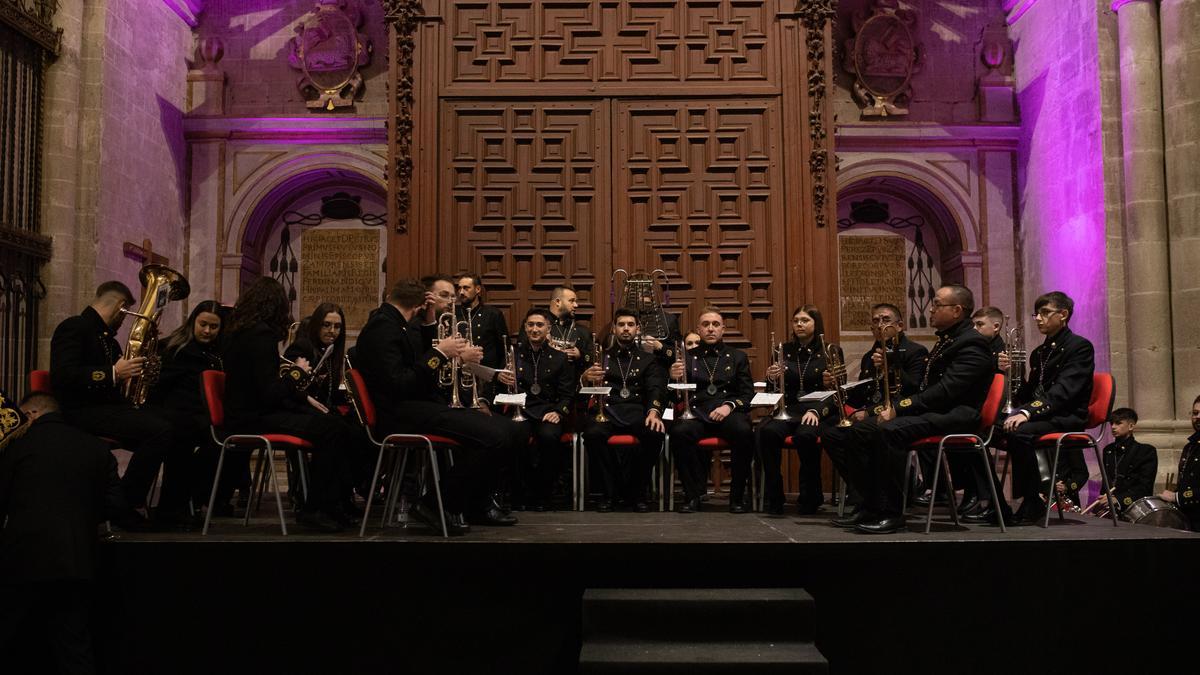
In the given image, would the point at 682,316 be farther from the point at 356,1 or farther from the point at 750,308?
the point at 356,1

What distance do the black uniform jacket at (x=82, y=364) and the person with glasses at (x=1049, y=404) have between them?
547 centimetres

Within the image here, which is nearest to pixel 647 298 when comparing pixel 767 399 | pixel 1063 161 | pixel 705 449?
pixel 705 449

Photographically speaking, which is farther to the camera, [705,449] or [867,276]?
[867,276]

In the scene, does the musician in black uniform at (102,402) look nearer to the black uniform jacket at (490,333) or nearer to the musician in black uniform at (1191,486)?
the black uniform jacket at (490,333)

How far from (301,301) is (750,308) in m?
6.33

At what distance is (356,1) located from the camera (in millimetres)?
12273

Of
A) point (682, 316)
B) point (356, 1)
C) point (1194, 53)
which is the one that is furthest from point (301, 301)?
point (1194, 53)

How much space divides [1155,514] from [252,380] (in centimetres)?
631

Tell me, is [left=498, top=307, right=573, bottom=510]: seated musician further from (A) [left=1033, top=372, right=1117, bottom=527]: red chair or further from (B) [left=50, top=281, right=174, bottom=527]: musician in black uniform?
(A) [left=1033, top=372, right=1117, bottom=527]: red chair

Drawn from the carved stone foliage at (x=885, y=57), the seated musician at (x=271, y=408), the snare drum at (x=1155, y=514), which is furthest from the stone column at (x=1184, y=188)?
the seated musician at (x=271, y=408)

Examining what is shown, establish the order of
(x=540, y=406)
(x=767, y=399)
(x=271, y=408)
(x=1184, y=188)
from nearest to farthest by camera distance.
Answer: (x=271, y=408)
(x=767, y=399)
(x=540, y=406)
(x=1184, y=188)

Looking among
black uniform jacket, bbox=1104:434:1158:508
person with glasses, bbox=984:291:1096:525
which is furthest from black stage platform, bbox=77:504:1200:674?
black uniform jacket, bbox=1104:434:1158:508

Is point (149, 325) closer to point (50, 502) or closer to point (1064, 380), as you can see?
point (50, 502)

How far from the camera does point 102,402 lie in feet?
19.2
